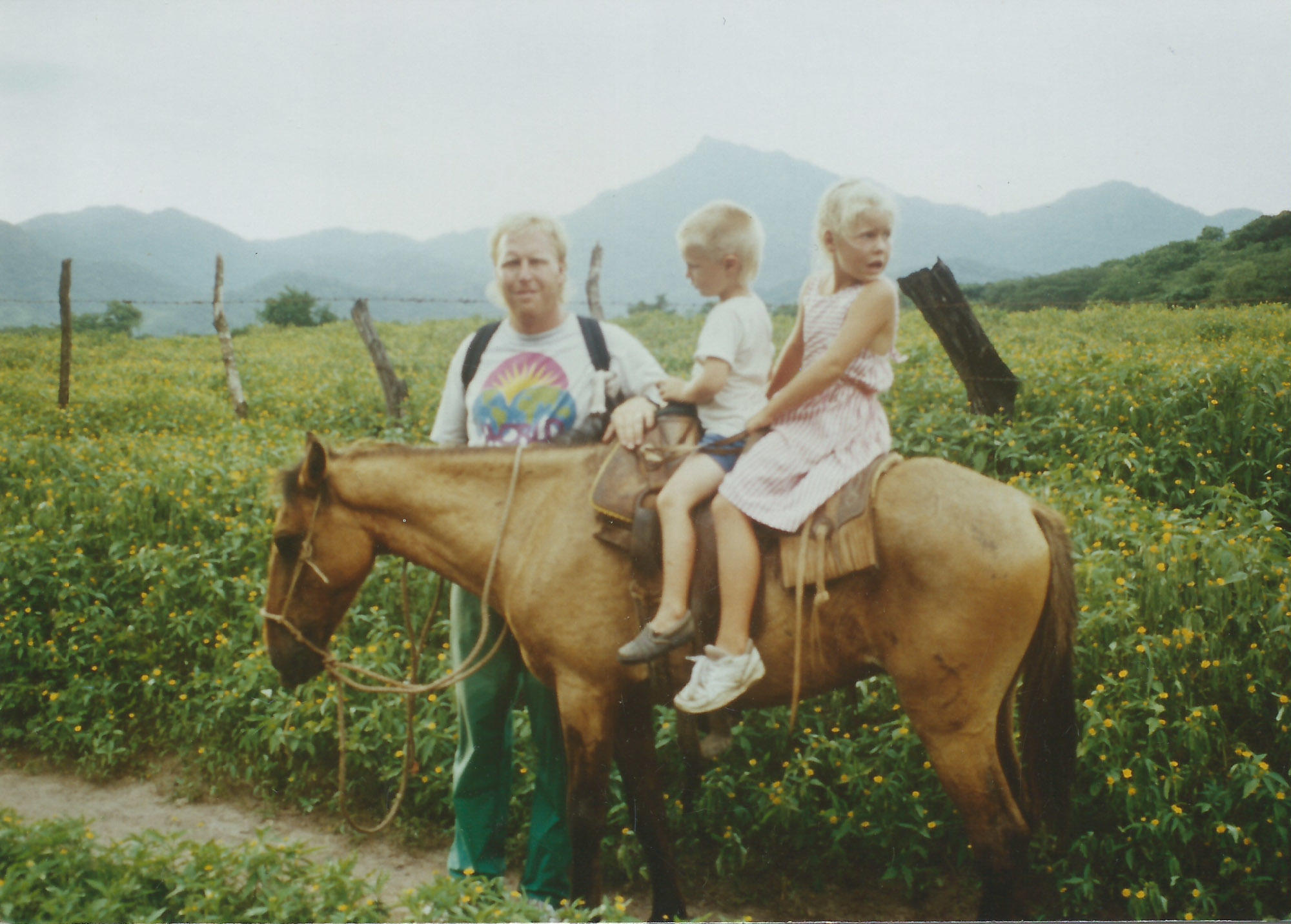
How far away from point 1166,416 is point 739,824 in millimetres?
3240

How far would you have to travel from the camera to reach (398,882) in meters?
3.29

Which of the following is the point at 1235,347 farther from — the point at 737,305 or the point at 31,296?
the point at 31,296

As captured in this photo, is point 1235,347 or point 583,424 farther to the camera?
point 1235,347

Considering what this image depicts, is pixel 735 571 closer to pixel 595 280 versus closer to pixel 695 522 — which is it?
pixel 695 522

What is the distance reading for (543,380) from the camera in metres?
2.75

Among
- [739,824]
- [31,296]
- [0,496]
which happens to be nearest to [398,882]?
[739,824]

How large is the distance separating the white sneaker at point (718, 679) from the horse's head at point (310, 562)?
1.38 meters

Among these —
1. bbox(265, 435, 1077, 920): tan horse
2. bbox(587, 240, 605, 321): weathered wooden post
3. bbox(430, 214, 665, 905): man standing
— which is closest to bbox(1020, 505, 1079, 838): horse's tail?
bbox(265, 435, 1077, 920): tan horse

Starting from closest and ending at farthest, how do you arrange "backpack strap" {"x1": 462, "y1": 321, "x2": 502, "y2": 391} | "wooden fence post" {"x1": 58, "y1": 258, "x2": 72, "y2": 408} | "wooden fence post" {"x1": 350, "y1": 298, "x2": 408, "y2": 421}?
"backpack strap" {"x1": 462, "y1": 321, "x2": 502, "y2": 391}
"wooden fence post" {"x1": 58, "y1": 258, "x2": 72, "y2": 408}
"wooden fence post" {"x1": 350, "y1": 298, "x2": 408, "y2": 421}

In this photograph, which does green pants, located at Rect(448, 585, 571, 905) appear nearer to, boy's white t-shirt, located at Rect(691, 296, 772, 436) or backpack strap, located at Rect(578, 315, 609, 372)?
backpack strap, located at Rect(578, 315, 609, 372)

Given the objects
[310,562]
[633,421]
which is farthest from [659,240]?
[310,562]

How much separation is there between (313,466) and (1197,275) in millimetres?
3926

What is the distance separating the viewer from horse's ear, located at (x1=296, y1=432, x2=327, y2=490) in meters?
2.59

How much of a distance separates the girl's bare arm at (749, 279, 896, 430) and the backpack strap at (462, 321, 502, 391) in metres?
1.24
